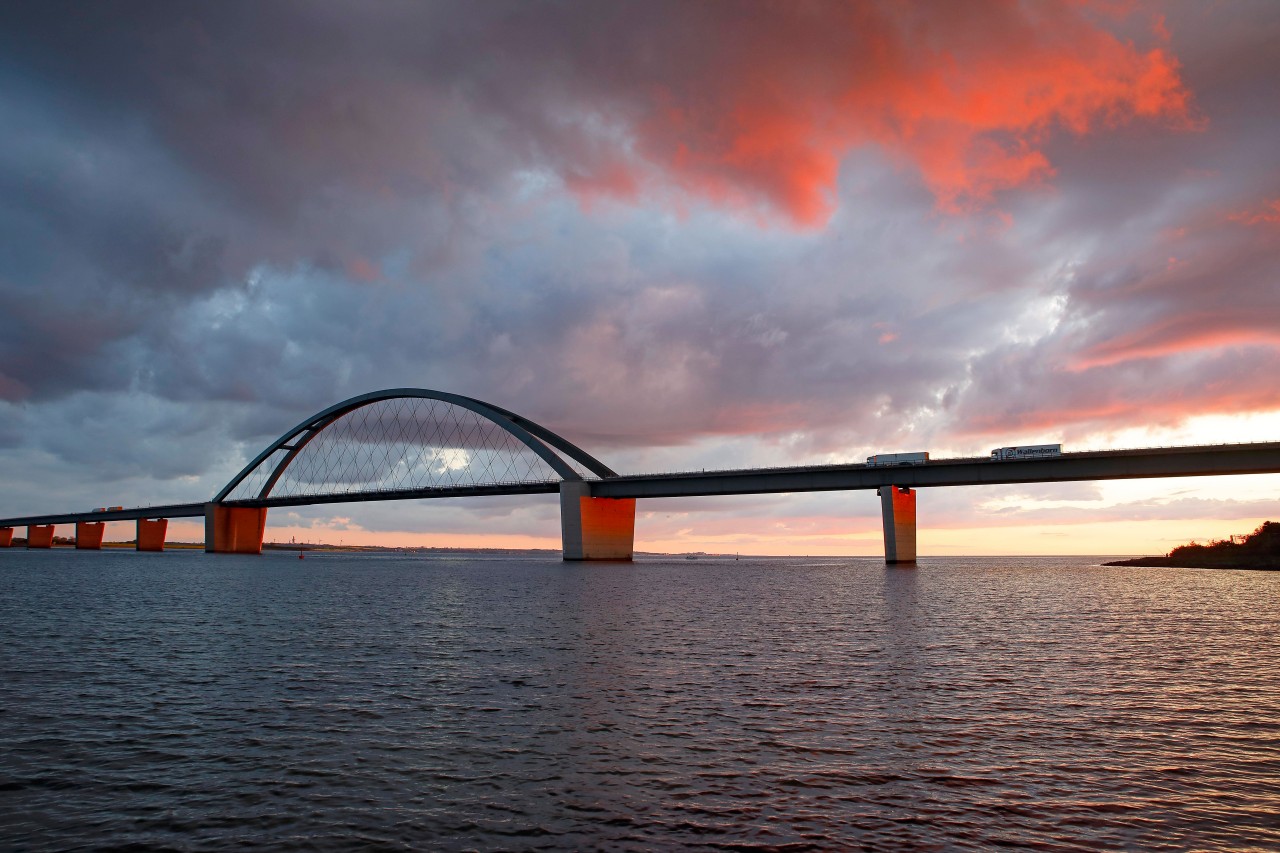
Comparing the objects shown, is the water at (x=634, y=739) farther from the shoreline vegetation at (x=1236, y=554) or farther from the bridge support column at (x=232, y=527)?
the bridge support column at (x=232, y=527)

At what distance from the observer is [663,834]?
1049 cm

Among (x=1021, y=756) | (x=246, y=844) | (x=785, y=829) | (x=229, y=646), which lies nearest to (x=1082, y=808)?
(x=1021, y=756)

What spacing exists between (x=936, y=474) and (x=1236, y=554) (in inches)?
2533

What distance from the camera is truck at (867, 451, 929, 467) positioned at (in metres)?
102

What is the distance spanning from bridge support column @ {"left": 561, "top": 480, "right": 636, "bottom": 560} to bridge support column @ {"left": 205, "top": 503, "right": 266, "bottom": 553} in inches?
3618

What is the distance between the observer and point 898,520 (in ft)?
350

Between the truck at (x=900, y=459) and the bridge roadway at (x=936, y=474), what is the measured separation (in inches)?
24.9

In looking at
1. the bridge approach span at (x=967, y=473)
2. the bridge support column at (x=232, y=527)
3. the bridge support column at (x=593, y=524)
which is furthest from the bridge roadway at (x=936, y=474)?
the bridge support column at (x=232, y=527)

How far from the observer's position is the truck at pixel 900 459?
102312 mm

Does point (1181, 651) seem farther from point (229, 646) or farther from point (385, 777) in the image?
point (229, 646)

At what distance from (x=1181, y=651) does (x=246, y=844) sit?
33.2 metres

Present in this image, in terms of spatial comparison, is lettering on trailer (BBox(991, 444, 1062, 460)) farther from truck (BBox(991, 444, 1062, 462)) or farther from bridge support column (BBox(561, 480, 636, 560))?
bridge support column (BBox(561, 480, 636, 560))

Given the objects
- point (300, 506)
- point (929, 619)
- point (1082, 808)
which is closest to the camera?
point (1082, 808)

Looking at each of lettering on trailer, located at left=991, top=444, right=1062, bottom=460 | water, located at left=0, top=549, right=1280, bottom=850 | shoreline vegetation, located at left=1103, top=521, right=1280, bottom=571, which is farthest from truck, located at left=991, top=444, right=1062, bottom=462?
water, located at left=0, top=549, right=1280, bottom=850
